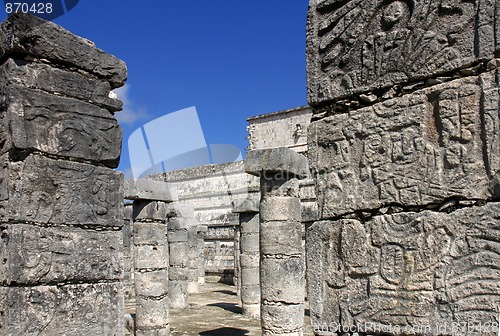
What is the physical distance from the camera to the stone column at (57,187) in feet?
13.1

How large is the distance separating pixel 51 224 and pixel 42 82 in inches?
49.1

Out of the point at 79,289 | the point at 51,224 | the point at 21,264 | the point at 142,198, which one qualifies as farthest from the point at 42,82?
the point at 142,198

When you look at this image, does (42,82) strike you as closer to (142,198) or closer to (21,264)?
(21,264)

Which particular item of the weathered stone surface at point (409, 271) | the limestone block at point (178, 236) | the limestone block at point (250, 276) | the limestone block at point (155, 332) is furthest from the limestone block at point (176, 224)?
the weathered stone surface at point (409, 271)

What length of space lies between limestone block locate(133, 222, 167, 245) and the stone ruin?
15.9 ft

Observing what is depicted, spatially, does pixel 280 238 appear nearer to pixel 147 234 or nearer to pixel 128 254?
pixel 147 234

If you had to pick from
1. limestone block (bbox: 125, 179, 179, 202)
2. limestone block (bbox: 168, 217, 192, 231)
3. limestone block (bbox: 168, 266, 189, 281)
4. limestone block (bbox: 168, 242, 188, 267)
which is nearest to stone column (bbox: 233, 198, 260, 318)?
limestone block (bbox: 168, 266, 189, 281)

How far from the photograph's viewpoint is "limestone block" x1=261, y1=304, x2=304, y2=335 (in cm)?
761

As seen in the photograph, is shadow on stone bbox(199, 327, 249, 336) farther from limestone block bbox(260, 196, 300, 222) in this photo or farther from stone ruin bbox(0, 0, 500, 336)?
stone ruin bbox(0, 0, 500, 336)

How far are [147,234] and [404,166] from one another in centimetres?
752

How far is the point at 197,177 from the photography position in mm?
27656

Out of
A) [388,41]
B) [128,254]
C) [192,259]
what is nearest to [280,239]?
[388,41]

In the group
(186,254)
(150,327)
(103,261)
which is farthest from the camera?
(186,254)

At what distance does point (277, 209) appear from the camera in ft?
26.0
